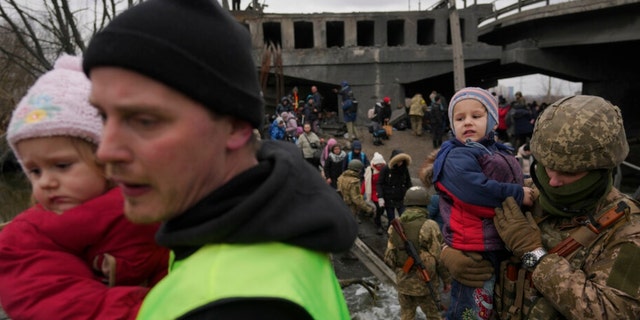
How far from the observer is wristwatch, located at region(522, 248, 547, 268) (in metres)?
2.14

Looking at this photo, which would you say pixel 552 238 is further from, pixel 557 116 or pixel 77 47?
pixel 77 47

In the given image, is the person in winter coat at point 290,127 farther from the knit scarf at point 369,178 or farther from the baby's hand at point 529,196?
the baby's hand at point 529,196

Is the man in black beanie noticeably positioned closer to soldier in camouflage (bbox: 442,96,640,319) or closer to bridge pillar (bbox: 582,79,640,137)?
soldier in camouflage (bbox: 442,96,640,319)

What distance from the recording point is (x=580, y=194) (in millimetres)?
2061

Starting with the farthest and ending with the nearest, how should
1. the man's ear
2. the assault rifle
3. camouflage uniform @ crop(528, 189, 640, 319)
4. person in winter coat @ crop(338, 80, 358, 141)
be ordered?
person in winter coat @ crop(338, 80, 358, 141), the assault rifle, camouflage uniform @ crop(528, 189, 640, 319), the man's ear

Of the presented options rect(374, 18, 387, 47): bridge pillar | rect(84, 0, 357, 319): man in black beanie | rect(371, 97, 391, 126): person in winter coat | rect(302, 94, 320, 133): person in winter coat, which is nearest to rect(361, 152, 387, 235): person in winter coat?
rect(84, 0, 357, 319): man in black beanie

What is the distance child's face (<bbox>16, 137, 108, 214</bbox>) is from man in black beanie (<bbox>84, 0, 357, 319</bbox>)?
47cm

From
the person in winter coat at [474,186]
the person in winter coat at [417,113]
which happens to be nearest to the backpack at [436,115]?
the person in winter coat at [417,113]

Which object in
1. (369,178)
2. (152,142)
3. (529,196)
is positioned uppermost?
(152,142)

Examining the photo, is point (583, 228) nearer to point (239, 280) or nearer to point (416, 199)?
point (239, 280)

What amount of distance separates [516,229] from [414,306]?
277 centimetres

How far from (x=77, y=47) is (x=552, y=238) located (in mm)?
8744

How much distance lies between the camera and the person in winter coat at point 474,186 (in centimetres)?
260

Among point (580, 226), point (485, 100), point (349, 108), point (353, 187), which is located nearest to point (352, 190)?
point (353, 187)
